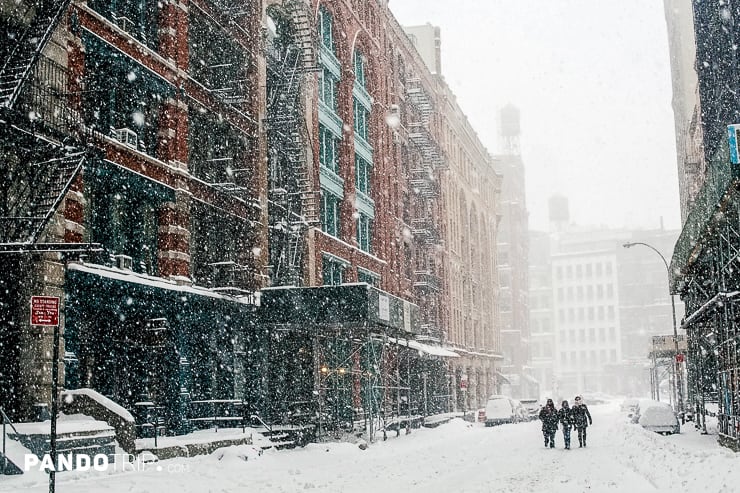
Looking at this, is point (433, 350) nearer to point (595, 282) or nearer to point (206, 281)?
point (206, 281)

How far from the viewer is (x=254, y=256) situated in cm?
3119

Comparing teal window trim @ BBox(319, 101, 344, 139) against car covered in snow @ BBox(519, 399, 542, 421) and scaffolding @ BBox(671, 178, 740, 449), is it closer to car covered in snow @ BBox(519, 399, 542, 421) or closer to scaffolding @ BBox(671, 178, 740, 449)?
scaffolding @ BBox(671, 178, 740, 449)

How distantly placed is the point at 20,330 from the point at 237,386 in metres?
11.8

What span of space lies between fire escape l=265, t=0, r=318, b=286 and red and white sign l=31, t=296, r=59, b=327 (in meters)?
21.1

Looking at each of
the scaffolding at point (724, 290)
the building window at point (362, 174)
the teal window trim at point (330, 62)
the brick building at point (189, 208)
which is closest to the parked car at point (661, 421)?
the scaffolding at point (724, 290)

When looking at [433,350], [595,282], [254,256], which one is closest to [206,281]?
[254,256]

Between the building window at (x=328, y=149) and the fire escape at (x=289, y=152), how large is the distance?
4099 mm

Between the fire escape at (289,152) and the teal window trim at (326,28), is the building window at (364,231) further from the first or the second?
the fire escape at (289,152)

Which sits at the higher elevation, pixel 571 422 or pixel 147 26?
pixel 147 26

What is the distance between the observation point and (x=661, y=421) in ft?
114

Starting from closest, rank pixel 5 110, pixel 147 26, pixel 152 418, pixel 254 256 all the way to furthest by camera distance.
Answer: pixel 5 110 < pixel 152 418 < pixel 147 26 < pixel 254 256

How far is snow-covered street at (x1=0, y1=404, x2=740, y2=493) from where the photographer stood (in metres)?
15.7

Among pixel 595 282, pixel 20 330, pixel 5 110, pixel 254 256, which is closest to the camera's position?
pixel 5 110

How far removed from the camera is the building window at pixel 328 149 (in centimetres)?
4056
